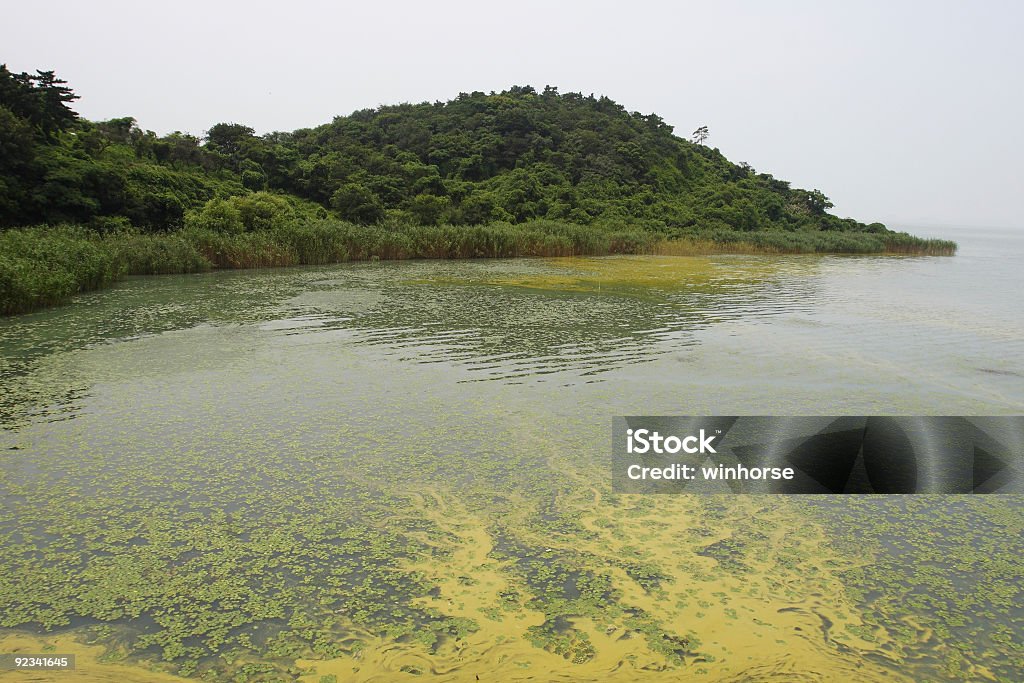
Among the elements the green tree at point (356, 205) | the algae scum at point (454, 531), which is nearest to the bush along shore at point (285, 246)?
the algae scum at point (454, 531)

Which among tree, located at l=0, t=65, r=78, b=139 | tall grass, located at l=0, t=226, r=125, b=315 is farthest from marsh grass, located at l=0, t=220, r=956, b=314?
tree, located at l=0, t=65, r=78, b=139

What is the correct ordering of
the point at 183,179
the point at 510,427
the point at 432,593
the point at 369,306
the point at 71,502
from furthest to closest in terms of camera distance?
the point at 183,179 → the point at 369,306 → the point at 510,427 → the point at 71,502 → the point at 432,593

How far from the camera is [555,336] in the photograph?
30.7 feet


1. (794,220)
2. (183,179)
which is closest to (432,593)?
(183,179)

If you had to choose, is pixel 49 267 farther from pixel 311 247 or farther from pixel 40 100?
pixel 40 100

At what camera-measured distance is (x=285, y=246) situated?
1930cm

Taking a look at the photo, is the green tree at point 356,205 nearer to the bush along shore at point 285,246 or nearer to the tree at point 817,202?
the bush along shore at point 285,246

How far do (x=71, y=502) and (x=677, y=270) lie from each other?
61.4 feet

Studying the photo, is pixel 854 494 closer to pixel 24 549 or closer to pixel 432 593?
pixel 432 593

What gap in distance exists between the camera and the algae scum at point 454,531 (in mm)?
2594

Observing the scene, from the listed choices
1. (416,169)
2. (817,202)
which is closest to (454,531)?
(416,169)

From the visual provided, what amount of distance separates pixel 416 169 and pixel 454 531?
126 feet

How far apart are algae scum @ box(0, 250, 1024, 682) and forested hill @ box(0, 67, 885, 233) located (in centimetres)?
1571

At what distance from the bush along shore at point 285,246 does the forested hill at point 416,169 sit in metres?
2.86
